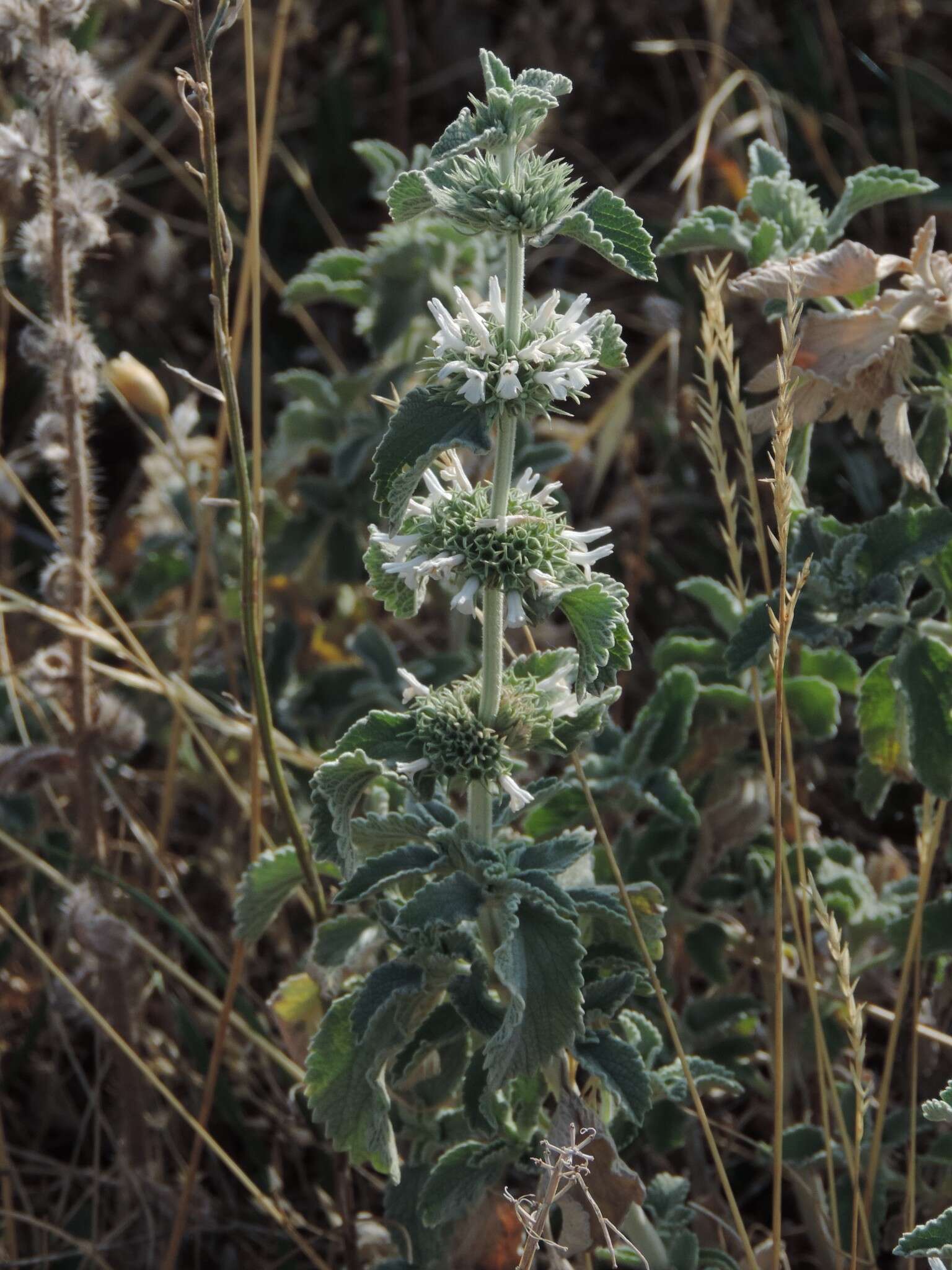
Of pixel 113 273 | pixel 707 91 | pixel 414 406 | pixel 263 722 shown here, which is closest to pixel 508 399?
pixel 414 406

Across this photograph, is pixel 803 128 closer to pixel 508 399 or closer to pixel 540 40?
pixel 540 40

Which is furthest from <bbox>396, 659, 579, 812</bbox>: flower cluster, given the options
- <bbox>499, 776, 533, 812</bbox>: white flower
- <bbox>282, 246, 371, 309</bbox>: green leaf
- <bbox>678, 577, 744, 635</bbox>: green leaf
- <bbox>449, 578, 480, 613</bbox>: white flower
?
<bbox>282, 246, 371, 309</bbox>: green leaf

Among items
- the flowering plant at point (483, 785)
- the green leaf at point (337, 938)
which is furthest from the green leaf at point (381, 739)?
the green leaf at point (337, 938)

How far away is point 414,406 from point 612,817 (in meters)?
1.00

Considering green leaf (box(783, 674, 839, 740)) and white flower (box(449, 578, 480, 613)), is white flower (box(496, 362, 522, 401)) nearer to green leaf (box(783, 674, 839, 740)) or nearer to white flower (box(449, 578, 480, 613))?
white flower (box(449, 578, 480, 613))

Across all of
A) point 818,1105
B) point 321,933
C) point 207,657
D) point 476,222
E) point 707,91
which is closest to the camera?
point 476,222

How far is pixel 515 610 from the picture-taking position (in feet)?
3.77

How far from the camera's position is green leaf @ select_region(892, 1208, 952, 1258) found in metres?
1.08

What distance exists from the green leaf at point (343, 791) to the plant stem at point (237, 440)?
0.15m

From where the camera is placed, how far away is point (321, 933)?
141 centimetres

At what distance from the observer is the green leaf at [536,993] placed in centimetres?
119

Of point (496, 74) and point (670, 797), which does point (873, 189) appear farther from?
point (670, 797)

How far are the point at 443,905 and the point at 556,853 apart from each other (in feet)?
0.45

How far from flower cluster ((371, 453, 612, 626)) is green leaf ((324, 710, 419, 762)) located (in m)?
0.12
